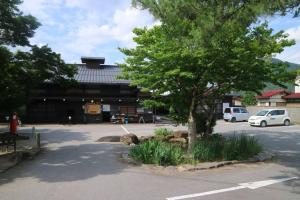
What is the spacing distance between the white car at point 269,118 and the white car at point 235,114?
5.87 meters

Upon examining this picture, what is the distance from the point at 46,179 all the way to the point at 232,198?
5267 millimetres

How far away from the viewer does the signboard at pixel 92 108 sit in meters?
37.4

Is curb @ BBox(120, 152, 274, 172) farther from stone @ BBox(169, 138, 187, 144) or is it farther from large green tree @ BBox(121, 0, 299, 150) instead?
stone @ BBox(169, 138, 187, 144)

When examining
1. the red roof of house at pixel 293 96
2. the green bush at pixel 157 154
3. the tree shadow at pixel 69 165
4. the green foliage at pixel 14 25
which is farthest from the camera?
the red roof of house at pixel 293 96

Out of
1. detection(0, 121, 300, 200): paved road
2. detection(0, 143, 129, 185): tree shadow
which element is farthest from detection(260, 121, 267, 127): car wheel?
detection(0, 143, 129, 185): tree shadow

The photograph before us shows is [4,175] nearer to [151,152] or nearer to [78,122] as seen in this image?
[151,152]

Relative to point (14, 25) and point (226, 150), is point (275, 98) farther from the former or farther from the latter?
point (14, 25)

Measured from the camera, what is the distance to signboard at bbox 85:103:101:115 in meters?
37.4

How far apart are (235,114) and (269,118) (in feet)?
22.0

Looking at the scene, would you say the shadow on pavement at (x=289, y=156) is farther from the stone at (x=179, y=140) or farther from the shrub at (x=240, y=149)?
the stone at (x=179, y=140)

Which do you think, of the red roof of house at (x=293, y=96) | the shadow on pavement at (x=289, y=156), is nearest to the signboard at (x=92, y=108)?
the shadow on pavement at (x=289, y=156)

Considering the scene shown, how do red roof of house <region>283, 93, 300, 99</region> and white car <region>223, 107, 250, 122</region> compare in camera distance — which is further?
red roof of house <region>283, 93, 300, 99</region>

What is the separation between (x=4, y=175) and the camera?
35.4 feet

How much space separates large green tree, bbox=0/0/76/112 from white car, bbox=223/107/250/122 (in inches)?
992
